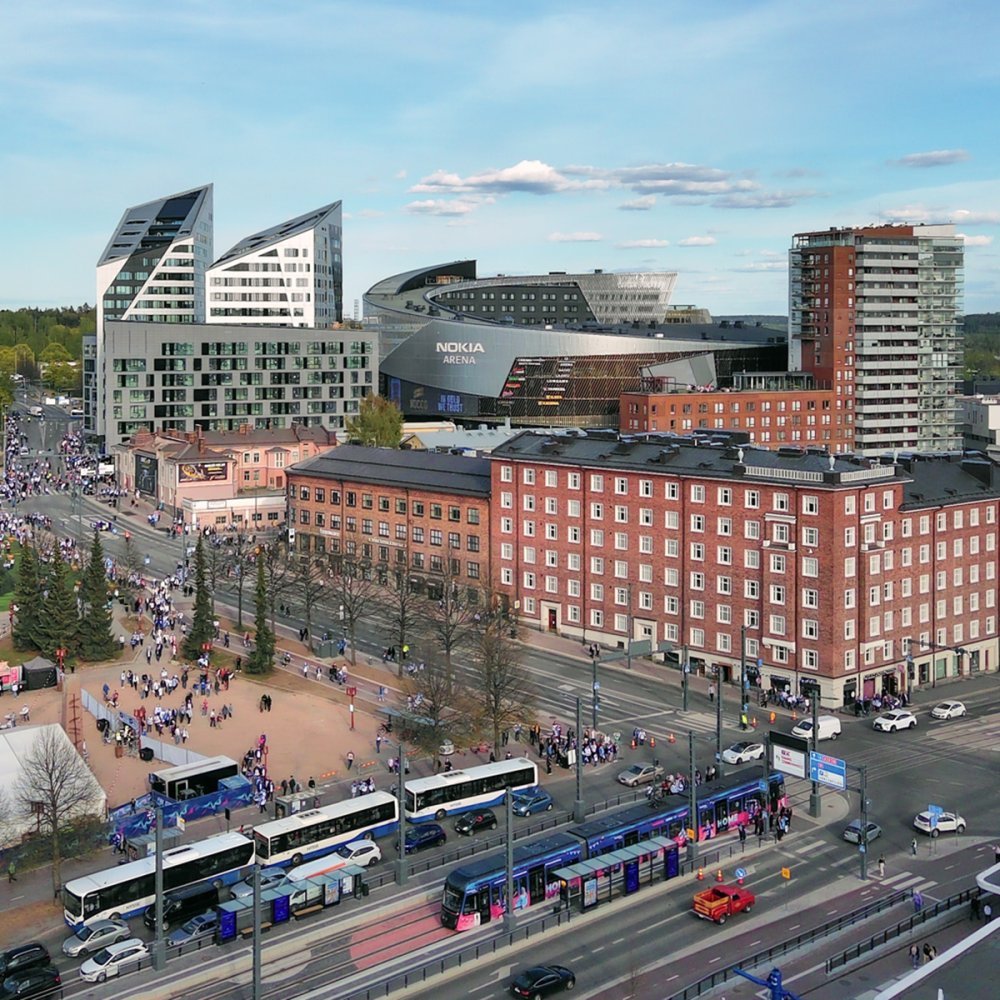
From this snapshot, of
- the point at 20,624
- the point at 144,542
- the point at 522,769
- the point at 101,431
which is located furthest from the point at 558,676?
the point at 101,431

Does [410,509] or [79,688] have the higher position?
[410,509]

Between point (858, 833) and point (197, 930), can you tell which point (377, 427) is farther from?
point (197, 930)

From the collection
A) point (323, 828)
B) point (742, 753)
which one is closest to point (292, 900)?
point (323, 828)

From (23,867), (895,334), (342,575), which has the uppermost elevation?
(895,334)


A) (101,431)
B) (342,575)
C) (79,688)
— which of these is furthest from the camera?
(101,431)

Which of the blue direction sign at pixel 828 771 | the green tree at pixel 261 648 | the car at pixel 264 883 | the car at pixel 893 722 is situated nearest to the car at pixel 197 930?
the car at pixel 264 883

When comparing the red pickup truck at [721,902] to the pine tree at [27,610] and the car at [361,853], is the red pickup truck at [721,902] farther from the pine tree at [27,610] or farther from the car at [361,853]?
the pine tree at [27,610]

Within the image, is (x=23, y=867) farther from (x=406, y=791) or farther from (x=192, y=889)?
(x=406, y=791)

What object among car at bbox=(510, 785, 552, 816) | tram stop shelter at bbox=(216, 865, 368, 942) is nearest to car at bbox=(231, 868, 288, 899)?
tram stop shelter at bbox=(216, 865, 368, 942)
